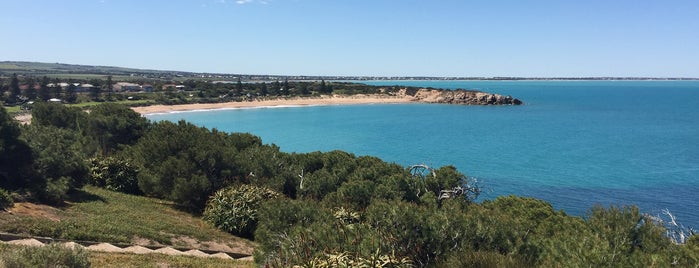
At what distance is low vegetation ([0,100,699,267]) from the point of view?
9.65 m

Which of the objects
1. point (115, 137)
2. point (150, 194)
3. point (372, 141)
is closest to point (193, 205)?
point (150, 194)

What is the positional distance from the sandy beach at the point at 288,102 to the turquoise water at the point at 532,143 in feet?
23.3

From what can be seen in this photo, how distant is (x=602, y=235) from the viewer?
11.4m

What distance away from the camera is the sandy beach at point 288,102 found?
10819 centimetres

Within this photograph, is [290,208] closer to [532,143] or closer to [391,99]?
[532,143]

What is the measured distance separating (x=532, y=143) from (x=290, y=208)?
204 feet

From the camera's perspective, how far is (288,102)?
142 m

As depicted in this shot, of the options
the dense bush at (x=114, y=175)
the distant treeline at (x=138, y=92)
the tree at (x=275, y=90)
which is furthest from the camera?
the tree at (x=275, y=90)

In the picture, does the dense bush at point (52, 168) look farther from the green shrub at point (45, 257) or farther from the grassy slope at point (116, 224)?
the green shrub at point (45, 257)

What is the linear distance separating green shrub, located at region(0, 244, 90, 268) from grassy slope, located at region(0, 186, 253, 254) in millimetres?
6922

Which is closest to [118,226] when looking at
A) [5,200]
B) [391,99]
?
[5,200]

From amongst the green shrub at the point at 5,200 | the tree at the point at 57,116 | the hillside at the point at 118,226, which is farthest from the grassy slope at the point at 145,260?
the tree at the point at 57,116

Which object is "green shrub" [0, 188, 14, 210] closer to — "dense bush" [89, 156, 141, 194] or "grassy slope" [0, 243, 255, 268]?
"grassy slope" [0, 243, 255, 268]

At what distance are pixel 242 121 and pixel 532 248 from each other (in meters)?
89.2
